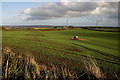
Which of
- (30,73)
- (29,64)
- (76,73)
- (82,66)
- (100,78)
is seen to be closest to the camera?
(100,78)

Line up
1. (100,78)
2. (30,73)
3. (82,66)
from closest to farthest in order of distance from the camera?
(100,78) → (30,73) → (82,66)

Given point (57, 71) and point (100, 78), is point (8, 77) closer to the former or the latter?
point (57, 71)

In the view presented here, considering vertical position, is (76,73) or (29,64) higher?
(29,64)

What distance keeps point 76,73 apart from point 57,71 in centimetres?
114

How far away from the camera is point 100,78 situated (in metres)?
5.24

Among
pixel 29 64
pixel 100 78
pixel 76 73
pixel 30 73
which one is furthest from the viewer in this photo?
pixel 29 64

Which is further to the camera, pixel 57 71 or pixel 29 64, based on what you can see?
pixel 29 64

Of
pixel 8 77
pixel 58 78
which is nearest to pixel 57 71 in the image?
pixel 58 78

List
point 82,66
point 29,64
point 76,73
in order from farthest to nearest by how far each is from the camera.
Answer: point 82,66
point 29,64
point 76,73

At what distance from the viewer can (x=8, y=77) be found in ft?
17.3

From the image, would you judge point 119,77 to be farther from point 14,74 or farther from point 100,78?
point 14,74

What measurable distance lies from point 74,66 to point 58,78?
2.03 m

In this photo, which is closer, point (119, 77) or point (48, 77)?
point (48, 77)

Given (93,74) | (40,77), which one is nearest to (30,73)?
(40,77)
